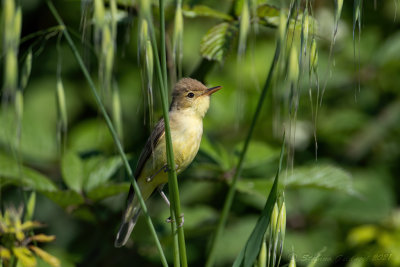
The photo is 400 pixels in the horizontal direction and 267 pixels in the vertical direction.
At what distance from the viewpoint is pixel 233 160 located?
346 cm

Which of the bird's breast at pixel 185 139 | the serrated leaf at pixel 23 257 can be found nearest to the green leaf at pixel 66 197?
the bird's breast at pixel 185 139

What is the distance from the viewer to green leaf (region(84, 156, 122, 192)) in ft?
10.4

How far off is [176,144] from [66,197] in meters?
0.65

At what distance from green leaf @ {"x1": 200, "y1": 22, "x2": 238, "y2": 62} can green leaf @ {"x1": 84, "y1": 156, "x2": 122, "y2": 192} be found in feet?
3.02

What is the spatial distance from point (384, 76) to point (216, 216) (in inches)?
91.6

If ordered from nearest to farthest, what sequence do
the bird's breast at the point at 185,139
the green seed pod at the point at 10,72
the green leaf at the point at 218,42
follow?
the green seed pod at the point at 10,72 < the green leaf at the point at 218,42 < the bird's breast at the point at 185,139

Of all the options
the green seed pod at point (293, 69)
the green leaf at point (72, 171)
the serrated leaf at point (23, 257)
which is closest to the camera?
the green seed pod at point (293, 69)

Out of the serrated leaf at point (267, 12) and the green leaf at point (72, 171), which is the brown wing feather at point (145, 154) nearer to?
the green leaf at point (72, 171)

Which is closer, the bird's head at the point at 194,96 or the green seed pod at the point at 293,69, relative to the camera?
the green seed pod at the point at 293,69

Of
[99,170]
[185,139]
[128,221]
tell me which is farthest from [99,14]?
[128,221]

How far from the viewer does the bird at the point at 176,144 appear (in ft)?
9.96

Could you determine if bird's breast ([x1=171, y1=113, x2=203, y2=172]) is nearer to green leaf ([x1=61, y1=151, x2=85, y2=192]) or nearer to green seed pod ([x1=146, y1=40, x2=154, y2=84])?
green leaf ([x1=61, y1=151, x2=85, y2=192])

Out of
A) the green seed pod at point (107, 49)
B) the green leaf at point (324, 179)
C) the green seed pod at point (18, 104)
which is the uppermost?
the green seed pod at point (107, 49)

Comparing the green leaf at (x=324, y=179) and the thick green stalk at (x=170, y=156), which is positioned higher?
the thick green stalk at (x=170, y=156)
